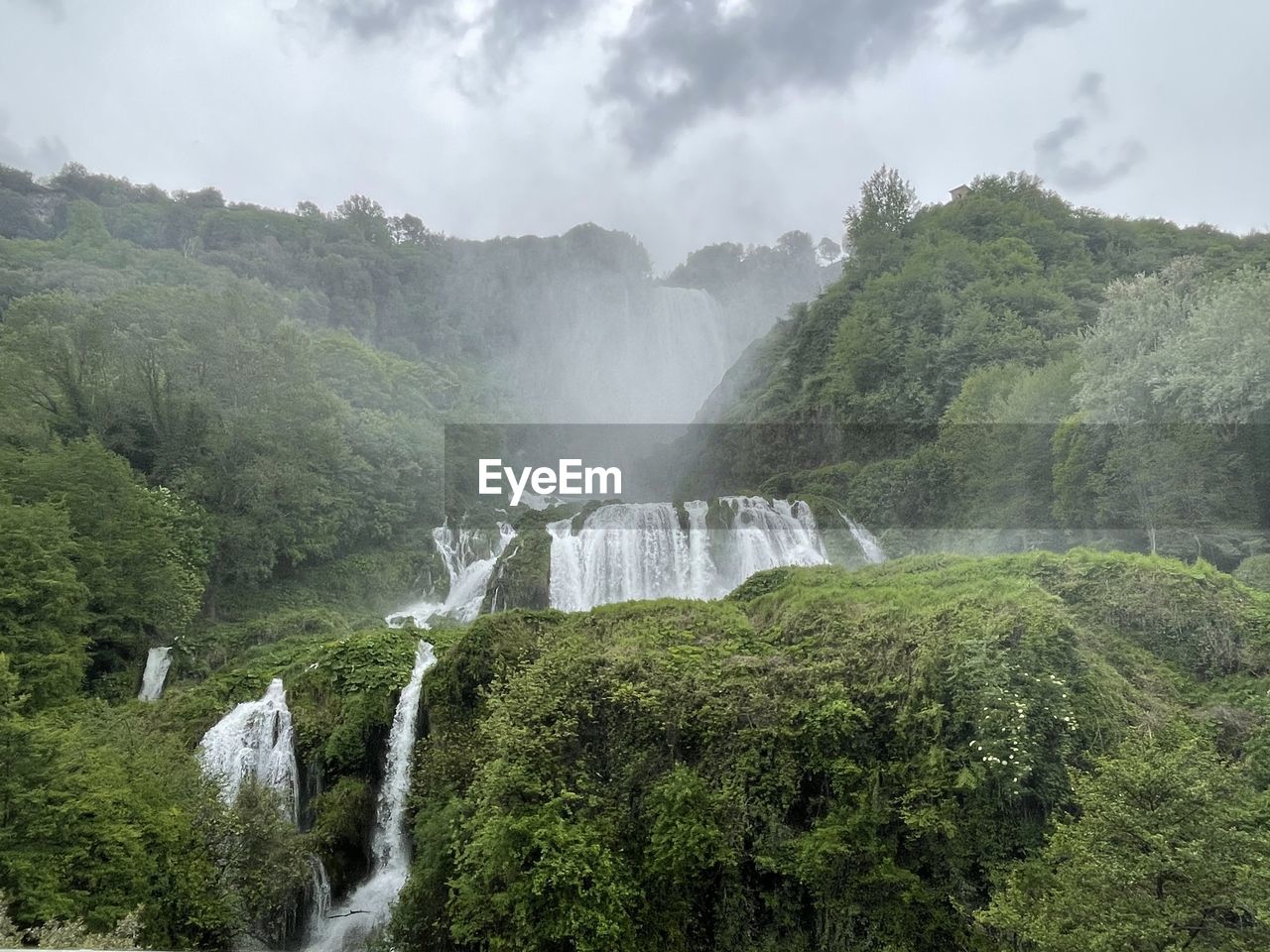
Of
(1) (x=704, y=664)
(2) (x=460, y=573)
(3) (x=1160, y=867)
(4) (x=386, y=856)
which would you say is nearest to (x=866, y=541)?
(2) (x=460, y=573)

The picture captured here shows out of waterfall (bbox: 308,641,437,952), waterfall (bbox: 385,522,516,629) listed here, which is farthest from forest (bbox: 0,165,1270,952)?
waterfall (bbox: 385,522,516,629)

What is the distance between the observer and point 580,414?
262 feet

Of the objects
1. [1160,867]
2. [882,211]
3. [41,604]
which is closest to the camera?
[1160,867]

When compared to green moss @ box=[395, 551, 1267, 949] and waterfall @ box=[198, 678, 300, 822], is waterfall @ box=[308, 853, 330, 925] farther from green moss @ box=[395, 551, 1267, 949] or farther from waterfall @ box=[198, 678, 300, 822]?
green moss @ box=[395, 551, 1267, 949]

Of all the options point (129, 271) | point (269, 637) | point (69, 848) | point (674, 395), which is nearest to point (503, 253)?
point (674, 395)

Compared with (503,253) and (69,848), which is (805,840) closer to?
(69,848)

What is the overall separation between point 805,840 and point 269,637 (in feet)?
65.6

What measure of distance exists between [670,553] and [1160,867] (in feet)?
64.4

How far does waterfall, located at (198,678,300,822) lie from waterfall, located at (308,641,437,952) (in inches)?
71.7

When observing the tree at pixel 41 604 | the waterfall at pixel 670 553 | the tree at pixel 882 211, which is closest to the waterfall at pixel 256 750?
the tree at pixel 41 604

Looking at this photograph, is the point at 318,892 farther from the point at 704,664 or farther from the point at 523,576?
the point at 523,576

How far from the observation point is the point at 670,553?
25297 mm

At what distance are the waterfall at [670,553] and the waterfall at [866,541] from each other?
1790 millimetres

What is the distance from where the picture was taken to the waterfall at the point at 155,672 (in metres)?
19.6
